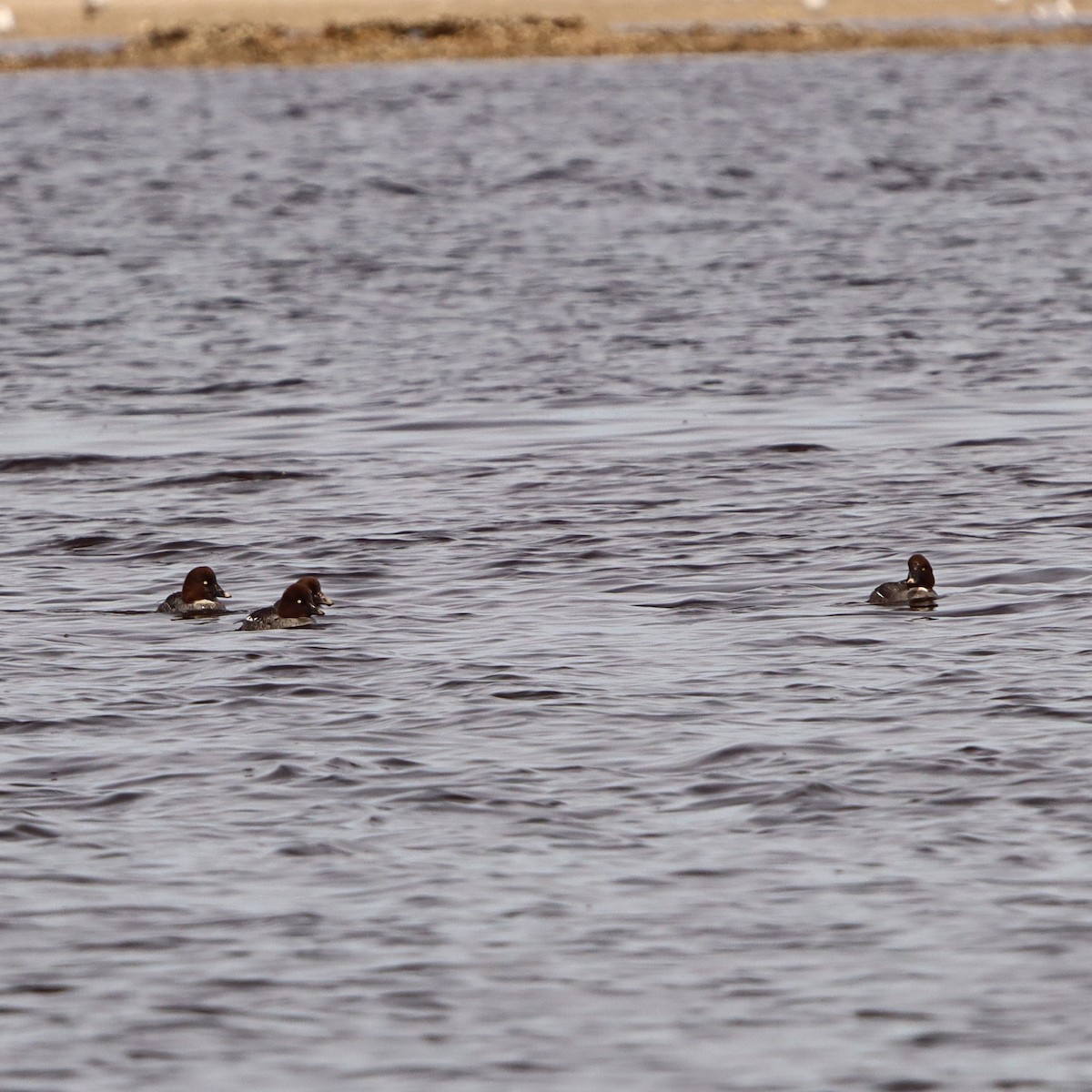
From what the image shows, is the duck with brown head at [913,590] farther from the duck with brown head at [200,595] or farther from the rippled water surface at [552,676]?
the duck with brown head at [200,595]

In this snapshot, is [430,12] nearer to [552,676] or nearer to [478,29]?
[478,29]

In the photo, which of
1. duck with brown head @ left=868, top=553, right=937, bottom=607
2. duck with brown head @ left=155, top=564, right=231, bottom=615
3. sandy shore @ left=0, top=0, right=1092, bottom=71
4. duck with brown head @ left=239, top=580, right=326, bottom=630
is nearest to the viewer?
duck with brown head @ left=239, top=580, right=326, bottom=630

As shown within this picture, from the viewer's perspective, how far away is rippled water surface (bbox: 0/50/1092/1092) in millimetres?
9555

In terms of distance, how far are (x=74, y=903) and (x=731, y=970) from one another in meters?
2.93

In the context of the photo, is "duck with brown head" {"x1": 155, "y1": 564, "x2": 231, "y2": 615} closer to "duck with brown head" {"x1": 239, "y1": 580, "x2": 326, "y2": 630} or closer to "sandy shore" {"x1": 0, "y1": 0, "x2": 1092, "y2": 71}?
"duck with brown head" {"x1": 239, "y1": 580, "x2": 326, "y2": 630}

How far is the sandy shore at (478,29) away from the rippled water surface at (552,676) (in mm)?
65620

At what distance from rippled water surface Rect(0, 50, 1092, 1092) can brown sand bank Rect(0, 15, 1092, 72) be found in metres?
65.1

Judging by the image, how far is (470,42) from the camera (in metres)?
103

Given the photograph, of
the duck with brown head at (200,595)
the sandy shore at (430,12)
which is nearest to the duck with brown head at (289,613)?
the duck with brown head at (200,595)

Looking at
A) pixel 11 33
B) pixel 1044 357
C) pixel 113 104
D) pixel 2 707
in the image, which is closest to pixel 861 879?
pixel 2 707

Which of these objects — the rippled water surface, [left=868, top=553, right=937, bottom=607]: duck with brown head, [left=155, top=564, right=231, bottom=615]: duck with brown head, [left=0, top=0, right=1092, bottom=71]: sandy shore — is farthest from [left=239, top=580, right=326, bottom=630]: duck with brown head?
[left=0, top=0, right=1092, bottom=71]: sandy shore

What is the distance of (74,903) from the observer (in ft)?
35.0

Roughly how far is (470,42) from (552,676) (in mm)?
91767

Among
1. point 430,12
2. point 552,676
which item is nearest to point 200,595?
point 552,676
